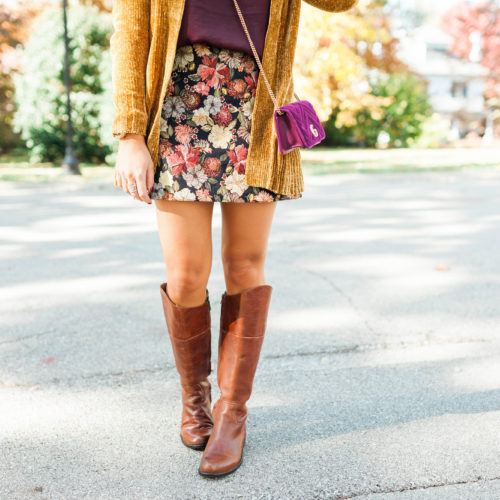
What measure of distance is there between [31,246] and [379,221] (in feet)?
12.2

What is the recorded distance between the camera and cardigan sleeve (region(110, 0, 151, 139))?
172 centimetres

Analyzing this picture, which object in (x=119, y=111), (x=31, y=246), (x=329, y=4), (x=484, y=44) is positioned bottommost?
(x=31, y=246)

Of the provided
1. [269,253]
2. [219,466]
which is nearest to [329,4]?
[219,466]

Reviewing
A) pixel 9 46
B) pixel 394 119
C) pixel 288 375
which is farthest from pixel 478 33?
pixel 288 375

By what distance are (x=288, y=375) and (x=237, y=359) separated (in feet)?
2.37

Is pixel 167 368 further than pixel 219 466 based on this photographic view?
Yes

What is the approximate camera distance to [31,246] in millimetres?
5273

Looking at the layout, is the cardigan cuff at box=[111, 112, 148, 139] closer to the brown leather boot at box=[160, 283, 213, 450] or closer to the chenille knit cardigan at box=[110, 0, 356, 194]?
the chenille knit cardigan at box=[110, 0, 356, 194]

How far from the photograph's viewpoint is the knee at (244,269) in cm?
196

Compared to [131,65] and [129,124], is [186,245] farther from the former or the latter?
[131,65]

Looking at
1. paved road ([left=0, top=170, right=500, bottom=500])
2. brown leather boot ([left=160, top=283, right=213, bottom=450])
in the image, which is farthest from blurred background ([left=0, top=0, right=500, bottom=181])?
brown leather boot ([left=160, top=283, right=213, bottom=450])

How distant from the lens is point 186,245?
188 cm

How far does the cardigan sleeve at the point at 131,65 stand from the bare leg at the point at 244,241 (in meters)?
0.39

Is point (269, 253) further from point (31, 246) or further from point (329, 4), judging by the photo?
point (329, 4)
